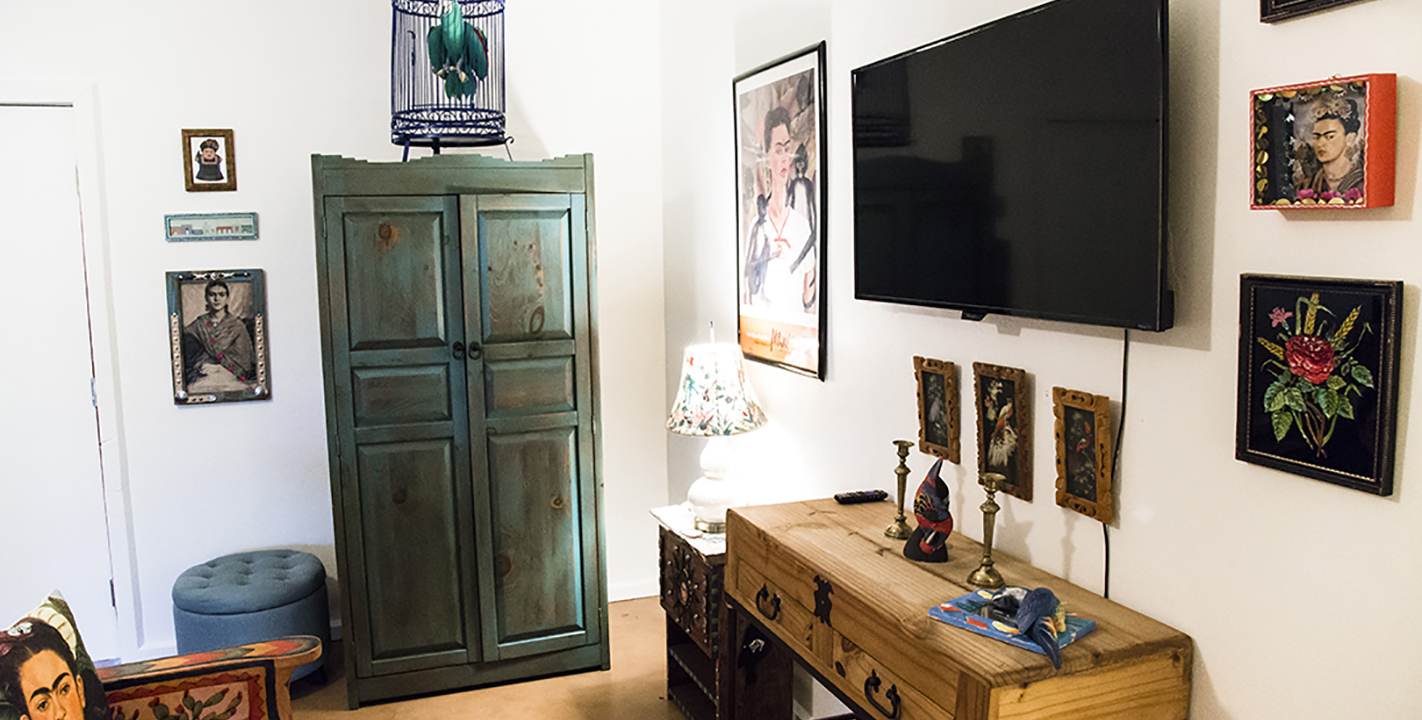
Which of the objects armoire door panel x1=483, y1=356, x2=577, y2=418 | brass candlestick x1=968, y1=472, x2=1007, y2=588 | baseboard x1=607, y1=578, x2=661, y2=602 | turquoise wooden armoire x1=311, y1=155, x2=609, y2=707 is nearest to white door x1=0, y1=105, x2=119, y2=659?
turquoise wooden armoire x1=311, y1=155, x2=609, y2=707

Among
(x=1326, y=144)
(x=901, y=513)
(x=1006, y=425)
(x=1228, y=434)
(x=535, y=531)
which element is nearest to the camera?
(x=1326, y=144)

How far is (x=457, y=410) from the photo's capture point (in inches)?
131

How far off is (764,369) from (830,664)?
135 centimetres

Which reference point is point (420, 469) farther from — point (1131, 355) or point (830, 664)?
point (1131, 355)

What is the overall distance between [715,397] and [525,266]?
0.79 meters

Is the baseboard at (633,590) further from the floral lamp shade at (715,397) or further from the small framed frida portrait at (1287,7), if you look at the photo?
the small framed frida portrait at (1287,7)

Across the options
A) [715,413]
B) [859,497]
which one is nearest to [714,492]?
[715,413]

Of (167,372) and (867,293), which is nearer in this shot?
(867,293)

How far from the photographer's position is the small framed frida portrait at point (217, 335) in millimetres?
3682

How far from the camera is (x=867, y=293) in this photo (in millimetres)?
2432

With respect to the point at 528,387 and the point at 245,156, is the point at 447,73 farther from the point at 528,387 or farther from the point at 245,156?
the point at 528,387

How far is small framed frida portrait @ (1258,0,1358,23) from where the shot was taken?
1361 millimetres

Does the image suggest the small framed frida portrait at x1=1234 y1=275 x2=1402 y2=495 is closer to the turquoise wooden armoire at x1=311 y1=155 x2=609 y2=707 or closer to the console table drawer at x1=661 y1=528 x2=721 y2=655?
Result: the console table drawer at x1=661 y1=528 x2=721 y2=655

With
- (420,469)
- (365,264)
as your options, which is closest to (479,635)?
(420,469)
